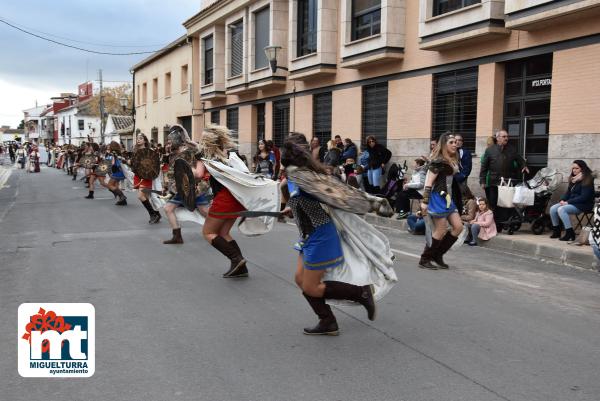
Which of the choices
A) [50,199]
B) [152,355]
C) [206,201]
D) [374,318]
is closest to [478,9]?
[206,201]

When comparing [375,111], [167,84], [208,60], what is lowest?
[375,111]

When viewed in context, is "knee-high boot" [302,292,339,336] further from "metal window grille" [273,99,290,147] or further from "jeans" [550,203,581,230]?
"metal window grille" [273,99,290,147]

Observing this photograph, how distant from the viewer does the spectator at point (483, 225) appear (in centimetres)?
1056

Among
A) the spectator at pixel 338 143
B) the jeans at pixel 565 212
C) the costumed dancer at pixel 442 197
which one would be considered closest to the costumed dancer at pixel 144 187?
the spectator at pixel 338 143

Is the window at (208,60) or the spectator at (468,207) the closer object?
the spectator at (468,207)

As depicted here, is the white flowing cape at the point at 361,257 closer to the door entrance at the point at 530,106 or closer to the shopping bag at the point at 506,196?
the shopping bag at the point at 506,196

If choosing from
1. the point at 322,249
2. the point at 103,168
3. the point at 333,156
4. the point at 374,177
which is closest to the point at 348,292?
the point at 322,249

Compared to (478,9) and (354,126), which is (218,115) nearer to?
(354,126)

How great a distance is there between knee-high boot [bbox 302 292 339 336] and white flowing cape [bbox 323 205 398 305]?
0.08 metres

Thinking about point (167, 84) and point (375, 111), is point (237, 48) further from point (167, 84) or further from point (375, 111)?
point (375, 111)

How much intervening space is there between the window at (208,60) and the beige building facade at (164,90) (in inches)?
60.7

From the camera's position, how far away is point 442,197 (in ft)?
25.6

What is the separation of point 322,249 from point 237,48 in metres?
23.9
